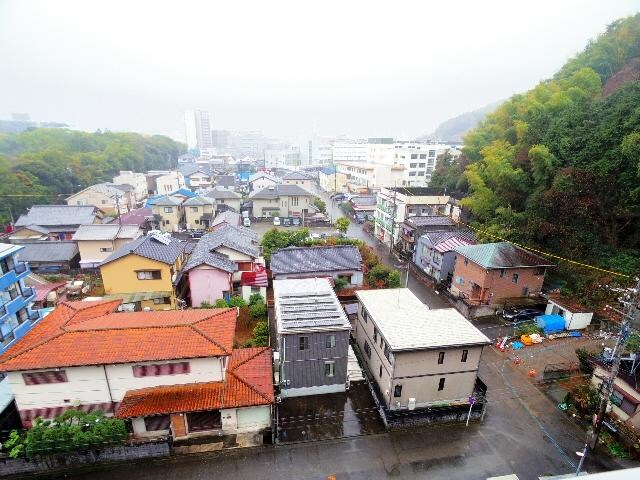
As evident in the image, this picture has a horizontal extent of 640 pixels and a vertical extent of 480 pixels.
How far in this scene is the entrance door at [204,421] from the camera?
16.7 m

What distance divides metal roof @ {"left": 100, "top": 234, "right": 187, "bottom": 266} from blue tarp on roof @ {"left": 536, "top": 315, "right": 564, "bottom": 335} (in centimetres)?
2884

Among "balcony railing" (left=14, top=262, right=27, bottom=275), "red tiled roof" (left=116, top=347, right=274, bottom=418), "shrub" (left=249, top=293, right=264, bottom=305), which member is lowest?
"shrub" (left=249, top=293, right=264, bottom=305)

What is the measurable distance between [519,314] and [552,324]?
257cm

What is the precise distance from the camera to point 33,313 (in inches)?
1003

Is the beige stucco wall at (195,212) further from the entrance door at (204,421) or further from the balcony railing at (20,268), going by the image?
the entrance door at (204,421)

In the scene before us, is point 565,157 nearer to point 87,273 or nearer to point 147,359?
point 147,359

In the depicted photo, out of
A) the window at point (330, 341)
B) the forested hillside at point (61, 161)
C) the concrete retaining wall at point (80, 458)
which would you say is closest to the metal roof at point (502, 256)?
the window at point (330, 341)

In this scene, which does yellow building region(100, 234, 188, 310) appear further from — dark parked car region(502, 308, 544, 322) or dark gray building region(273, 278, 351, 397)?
dark parked car region(502, 308, 544, 322)

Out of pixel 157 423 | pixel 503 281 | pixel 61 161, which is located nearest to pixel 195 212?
pixel 157 423

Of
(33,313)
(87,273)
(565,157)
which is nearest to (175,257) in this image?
(33,313)

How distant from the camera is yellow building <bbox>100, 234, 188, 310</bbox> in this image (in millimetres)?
27047

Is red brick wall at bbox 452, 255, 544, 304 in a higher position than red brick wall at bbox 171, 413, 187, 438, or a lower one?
higher

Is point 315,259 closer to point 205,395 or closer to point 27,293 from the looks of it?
point 205,395

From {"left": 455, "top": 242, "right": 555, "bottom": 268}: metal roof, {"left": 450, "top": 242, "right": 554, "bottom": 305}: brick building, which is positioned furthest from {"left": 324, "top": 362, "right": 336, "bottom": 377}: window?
{"left": 455, "top": 242, "right": 555, "bottom": 268}: metal roof
